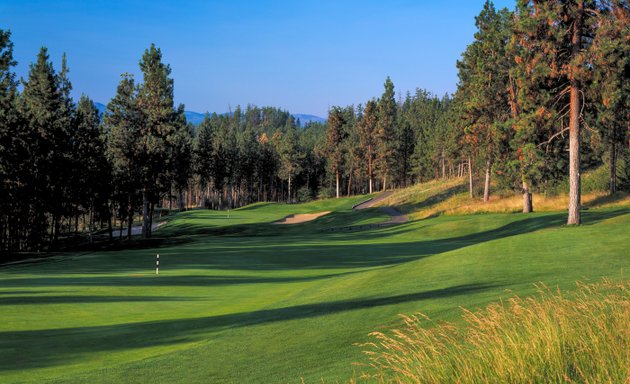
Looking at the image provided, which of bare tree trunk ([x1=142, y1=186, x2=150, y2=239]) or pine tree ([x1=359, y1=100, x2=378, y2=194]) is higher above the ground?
pine tree ([x1=359, y1=100, x2=378, y2=194])

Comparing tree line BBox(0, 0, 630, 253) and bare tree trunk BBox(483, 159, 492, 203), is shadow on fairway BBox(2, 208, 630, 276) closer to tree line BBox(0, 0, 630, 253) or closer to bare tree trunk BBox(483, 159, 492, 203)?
tree line BBox(0, 0, 630, 253)

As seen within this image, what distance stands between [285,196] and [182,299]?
155583mm

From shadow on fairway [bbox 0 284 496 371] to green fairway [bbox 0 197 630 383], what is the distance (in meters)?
0.05

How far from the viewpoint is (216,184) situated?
131500 mm

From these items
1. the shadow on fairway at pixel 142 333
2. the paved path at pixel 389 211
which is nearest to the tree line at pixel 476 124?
the paved path at pixel 389 211

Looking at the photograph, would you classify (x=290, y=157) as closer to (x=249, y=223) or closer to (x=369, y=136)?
(x=369, y=136)

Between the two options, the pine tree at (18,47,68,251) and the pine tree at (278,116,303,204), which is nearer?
the pine tree at (18,47,68,251)

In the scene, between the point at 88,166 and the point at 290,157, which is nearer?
the point at 88,166

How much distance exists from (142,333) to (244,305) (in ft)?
17.2

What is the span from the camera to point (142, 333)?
15094 millimetres

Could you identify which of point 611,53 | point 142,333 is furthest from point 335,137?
point 142,333

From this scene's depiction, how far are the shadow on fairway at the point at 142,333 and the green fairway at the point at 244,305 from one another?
0.15ft

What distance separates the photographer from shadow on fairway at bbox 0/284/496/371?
12844mm

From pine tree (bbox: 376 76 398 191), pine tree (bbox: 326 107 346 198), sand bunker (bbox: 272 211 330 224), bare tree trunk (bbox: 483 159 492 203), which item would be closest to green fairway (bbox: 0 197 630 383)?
bare tree trunk (bbox: 483 159 492 203)
